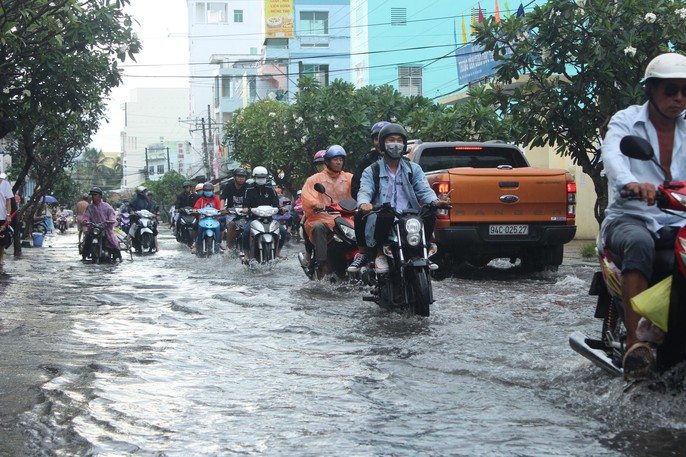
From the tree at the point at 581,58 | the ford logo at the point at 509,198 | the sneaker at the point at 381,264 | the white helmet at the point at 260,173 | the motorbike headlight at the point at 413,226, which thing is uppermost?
the tree at the point at 581,58

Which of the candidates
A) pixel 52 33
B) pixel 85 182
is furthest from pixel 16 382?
pixel 85 182

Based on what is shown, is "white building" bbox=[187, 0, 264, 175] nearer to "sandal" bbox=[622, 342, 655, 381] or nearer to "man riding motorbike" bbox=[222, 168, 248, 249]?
"man riding motorbike" bbox=[222, 168, 248, 249]

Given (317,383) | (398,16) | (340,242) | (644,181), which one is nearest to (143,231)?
(340,242)

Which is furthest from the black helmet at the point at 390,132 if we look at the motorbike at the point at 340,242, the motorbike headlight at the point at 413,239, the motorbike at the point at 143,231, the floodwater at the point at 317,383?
the motorbike at the point at 143,231

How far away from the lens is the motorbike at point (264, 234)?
52.3 ft

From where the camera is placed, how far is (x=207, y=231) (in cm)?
2159

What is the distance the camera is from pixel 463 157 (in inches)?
578

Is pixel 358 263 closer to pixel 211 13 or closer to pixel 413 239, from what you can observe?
pixel 413 239

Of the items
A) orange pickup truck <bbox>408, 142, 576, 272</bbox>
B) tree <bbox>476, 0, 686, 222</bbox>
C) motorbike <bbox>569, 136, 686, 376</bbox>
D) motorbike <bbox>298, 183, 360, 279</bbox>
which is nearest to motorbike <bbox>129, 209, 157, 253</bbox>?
tree <bbox>476, 0, 686, 222</bbox>

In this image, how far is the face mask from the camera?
9422mm

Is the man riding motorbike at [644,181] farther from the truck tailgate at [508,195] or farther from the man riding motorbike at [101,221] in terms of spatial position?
the man riding motorbike at [101,221]

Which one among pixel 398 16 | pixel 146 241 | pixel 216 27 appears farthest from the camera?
pixel 216 27

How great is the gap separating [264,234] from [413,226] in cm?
750

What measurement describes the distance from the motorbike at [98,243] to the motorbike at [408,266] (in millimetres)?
12751
